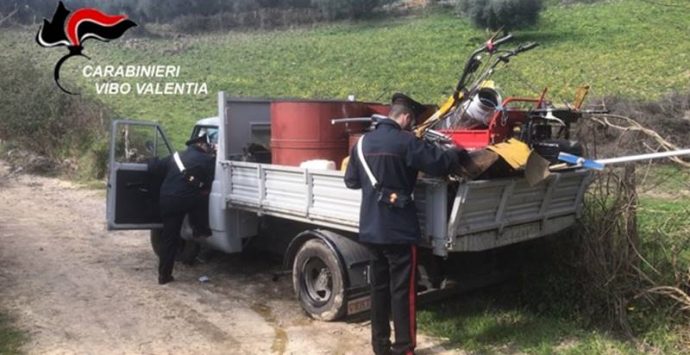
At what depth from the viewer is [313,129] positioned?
578 cm

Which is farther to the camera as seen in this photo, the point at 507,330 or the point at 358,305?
the point at 358,305

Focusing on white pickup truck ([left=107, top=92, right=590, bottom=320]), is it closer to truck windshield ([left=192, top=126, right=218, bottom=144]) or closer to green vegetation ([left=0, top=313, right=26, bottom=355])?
truck windshield ([left=192, top=126, right=218, bottom=144])

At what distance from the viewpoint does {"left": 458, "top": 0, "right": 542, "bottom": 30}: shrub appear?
37031 millimetres

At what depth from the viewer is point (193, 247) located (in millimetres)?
7500

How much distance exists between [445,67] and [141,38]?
20.4m

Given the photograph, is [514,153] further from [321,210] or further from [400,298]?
[321,210]

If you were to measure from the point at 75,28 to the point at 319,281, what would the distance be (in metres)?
11.6

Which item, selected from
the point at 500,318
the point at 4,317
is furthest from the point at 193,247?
the point at 500,318

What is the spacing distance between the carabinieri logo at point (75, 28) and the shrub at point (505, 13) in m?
25.3

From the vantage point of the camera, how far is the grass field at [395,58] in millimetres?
23422

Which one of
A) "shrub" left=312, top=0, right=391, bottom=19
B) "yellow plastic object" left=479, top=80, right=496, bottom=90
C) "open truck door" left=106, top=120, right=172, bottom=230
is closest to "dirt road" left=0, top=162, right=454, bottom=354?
"open truck door" left=106, top=120, right=172, bottom=230

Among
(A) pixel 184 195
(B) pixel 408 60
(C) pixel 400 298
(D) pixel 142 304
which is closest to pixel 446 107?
(C) pixel 400 298

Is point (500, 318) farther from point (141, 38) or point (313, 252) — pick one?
point (141, 38)

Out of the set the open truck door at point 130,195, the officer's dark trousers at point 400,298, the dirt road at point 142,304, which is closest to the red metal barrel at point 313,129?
the dirt road at point 142,304
